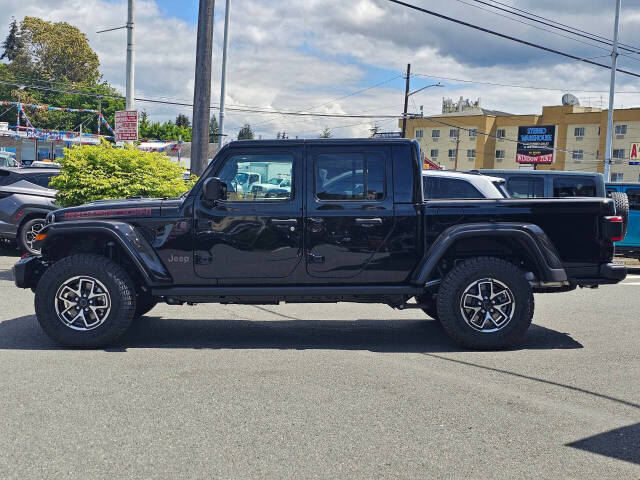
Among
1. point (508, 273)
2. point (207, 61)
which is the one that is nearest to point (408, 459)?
point (508, 273)

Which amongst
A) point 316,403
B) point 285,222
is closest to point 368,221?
point 285,222

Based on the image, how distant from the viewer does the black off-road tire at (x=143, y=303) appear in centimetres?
748

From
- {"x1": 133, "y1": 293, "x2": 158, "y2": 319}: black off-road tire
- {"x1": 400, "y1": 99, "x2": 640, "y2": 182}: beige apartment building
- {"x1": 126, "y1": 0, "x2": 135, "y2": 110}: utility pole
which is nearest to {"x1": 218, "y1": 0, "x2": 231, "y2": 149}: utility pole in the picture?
{"x1": 126, "y1": 0, "x2": 135, "y2": 110}: utility pole

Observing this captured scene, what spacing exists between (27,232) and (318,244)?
8.46 metres

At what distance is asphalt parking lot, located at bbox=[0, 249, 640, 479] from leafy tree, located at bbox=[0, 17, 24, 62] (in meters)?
79.8

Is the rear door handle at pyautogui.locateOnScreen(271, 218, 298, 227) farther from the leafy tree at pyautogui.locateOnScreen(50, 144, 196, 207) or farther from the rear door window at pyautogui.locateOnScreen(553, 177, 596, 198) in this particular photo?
the rear door window at pyautogui.locateOnScreen(553, 177, 596, 198)

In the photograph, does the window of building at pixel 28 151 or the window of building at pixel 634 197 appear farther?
the window of building at pixel 28 151

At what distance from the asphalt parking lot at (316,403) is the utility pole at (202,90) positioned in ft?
19.9

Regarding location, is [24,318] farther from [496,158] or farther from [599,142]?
[496,158]

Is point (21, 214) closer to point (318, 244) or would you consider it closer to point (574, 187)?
point (318, 244)

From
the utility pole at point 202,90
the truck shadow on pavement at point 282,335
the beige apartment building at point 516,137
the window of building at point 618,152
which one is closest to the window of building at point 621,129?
the beige apartment building at point 516,137

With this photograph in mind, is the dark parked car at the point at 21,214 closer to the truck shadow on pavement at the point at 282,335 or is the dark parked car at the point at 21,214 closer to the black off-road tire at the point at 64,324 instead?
the truck shadow on pavement at the point at 282,335

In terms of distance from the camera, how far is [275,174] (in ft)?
22.4

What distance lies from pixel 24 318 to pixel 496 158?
Answer: 84.3 metres
